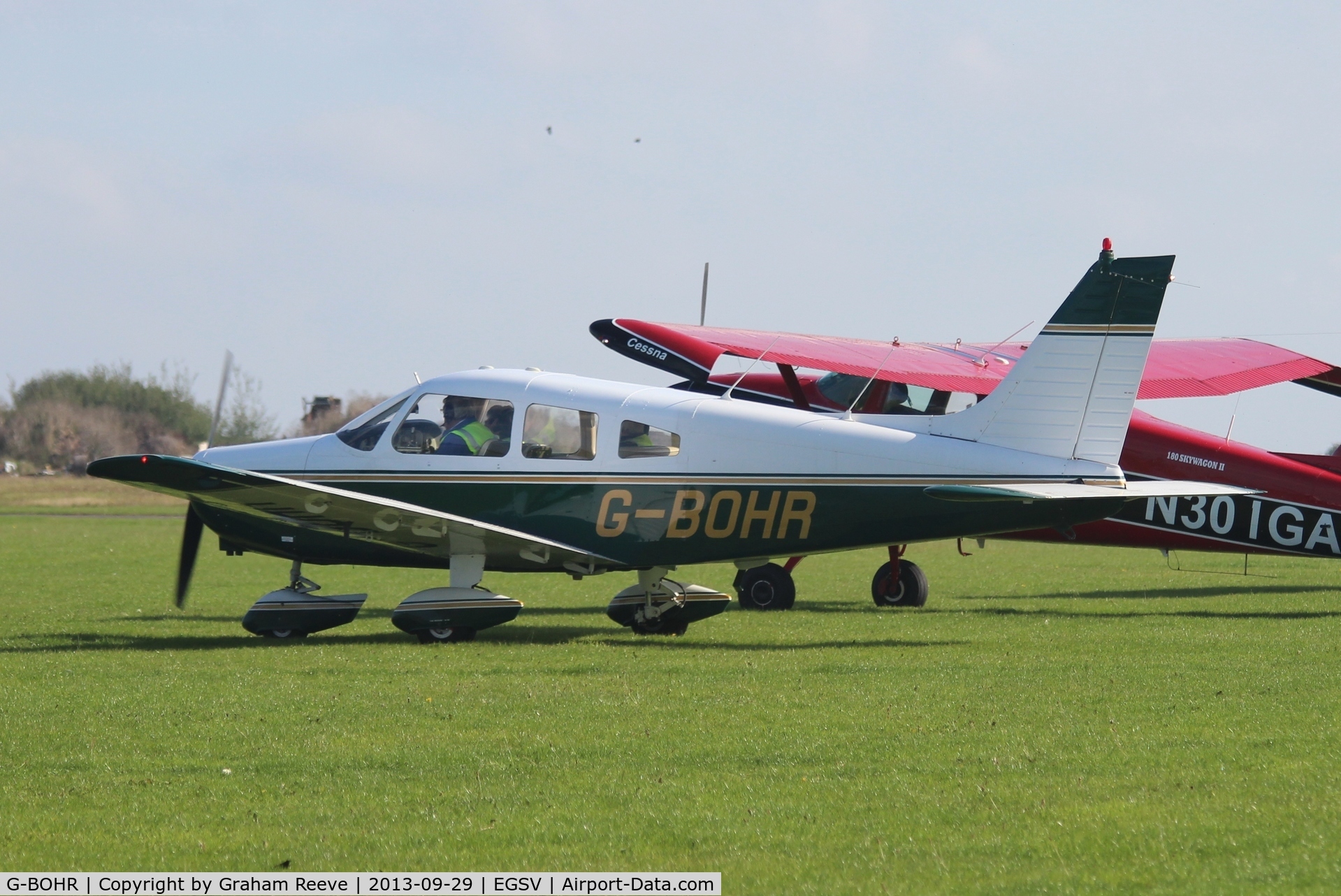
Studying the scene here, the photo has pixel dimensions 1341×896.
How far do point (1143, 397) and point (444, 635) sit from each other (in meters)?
8.00

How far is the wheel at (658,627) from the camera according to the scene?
12727mm

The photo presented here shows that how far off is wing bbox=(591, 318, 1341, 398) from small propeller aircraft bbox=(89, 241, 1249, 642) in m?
1.87

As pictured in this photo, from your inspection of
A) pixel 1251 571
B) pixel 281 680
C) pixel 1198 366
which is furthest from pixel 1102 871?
pixel 1251 571

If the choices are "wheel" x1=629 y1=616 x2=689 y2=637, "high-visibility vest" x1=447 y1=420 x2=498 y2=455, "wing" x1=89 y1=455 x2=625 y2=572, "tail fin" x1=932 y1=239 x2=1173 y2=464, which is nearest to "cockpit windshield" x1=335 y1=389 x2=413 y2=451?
"wing" x1=89 y1=455 x2=625 y2=572

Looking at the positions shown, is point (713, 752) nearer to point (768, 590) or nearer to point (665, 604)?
point (665, 604)

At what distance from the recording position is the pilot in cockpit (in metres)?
12.3

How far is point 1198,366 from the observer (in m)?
16.2

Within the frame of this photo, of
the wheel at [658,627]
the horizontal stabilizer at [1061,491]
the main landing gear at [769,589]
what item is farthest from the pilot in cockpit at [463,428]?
the main landing gear at [769,589]

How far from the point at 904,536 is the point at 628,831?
610 centimetres

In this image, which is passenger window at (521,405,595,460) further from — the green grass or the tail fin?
the tail fin

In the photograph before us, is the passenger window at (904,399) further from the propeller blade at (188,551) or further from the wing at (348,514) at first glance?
the propeller blade at (188,551)

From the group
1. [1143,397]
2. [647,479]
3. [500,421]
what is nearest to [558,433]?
[500,421]

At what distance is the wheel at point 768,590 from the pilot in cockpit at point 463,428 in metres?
4.41

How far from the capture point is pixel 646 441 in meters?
11.9
